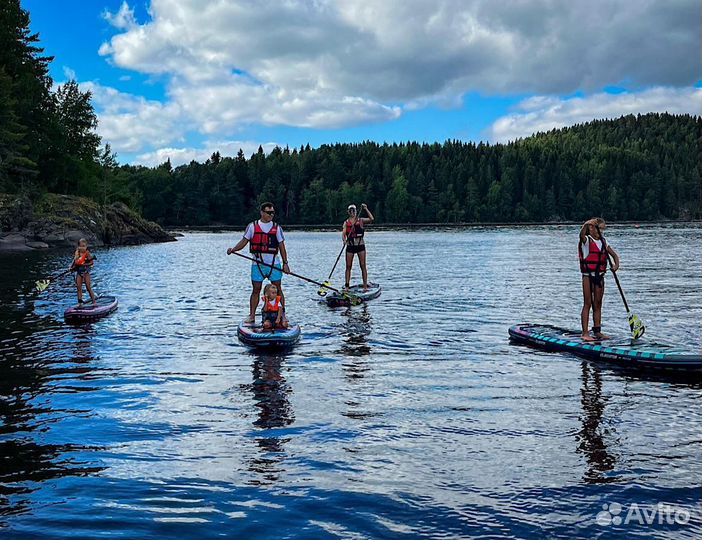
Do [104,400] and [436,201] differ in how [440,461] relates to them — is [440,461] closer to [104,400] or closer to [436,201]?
[104,400]

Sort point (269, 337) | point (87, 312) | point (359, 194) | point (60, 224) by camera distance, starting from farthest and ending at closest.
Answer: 1. point (359, 194)
2. point (60, 224)
3. point (87, 312)
4. point (269, 337)

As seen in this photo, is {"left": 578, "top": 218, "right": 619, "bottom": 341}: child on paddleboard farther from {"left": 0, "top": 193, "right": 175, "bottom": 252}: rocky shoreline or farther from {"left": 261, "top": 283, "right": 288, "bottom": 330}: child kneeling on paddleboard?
{"left": 0, "top": 193, "right": 175, "bottom": 252}: rocky shoreline

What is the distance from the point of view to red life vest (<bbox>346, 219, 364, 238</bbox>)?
77.0 ft

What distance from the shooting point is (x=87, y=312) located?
1841 centimetres

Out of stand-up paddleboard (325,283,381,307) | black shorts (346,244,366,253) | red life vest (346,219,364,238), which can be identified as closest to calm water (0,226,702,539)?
stand-up paddleboard (325,283,381,307)

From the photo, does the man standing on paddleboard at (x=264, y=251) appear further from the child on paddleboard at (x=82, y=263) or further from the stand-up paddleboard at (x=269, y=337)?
the child on paddleboard at (x=82, y=263)

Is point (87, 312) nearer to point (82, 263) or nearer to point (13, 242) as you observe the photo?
point (82, 263)

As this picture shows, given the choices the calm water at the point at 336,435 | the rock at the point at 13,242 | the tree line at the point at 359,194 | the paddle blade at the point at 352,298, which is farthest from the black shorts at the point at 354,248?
the tree line at the point at 359,194

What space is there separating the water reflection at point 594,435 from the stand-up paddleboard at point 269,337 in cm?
659

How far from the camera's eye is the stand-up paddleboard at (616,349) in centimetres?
1167

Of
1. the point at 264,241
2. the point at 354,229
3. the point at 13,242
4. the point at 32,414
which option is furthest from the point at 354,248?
the point at 13,242

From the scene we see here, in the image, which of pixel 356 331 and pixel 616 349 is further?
pixel 356 331

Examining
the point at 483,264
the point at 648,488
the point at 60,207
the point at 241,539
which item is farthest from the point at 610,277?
the point at 60,207

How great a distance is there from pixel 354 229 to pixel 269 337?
1010cm
